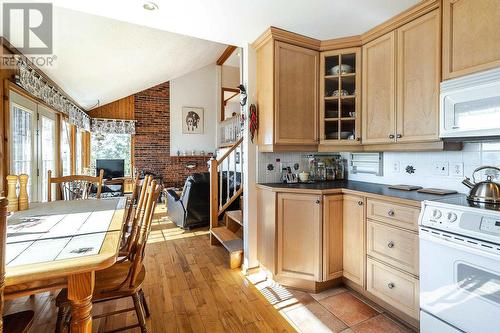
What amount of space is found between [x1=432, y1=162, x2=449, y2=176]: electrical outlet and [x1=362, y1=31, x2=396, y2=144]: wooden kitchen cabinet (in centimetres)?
41

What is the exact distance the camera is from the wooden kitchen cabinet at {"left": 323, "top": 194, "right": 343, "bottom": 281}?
2.18 m

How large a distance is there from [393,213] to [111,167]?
7.17 m

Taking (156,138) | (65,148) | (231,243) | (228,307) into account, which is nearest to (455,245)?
(228,307)

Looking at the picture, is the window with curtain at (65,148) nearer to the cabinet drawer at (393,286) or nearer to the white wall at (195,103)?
the white wall at (195,103)

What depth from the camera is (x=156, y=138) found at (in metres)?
7.60

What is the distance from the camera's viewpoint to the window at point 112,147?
7012 millimetres

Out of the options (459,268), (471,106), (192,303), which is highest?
(471,106)

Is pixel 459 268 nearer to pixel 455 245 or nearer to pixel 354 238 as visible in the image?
pixel 455 245

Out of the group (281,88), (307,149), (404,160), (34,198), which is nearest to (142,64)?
(34,198)

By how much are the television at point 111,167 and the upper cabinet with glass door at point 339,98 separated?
6331mm

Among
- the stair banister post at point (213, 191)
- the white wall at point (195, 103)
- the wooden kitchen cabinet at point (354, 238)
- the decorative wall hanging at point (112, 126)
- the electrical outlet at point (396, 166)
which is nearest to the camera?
the wooden kitchen cabinet at point (354, 238)

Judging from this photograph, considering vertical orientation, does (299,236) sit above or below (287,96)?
below

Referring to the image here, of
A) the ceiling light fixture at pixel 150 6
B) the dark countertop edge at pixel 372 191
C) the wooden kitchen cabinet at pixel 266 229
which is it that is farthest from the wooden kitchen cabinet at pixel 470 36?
the ceiling light fixture at pixel 150 6

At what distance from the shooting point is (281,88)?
7.79 feet
